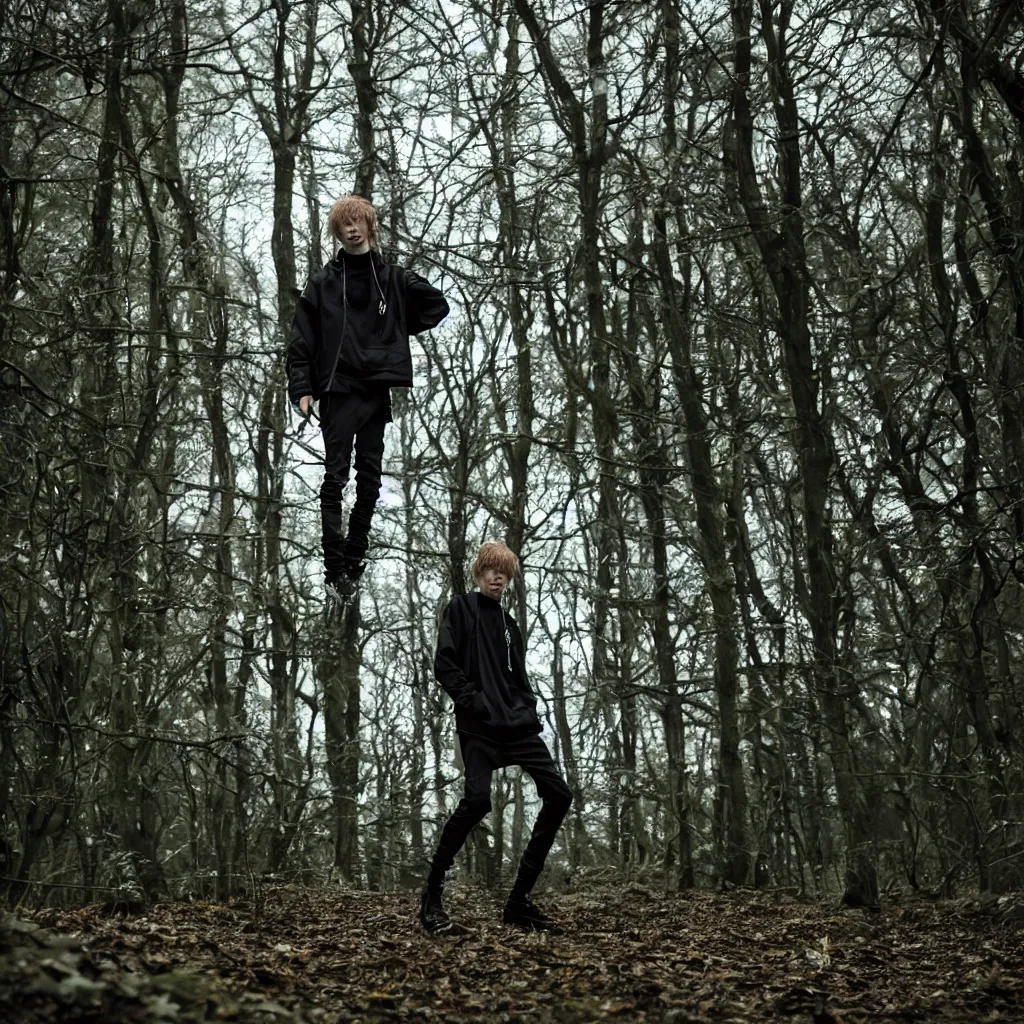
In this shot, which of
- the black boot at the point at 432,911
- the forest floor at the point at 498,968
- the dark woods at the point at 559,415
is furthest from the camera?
the dark woods at the point at 559,415

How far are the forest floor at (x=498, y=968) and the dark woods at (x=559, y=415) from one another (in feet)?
3.44

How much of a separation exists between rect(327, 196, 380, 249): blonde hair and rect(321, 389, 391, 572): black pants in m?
0.90

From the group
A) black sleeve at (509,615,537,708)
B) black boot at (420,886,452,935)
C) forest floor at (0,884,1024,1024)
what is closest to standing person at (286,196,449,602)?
black sleeve at (509,615,537,708)

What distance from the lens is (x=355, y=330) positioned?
683 centimetres

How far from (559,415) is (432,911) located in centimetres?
760

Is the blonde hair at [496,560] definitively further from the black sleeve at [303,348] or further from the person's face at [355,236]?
the person's face at [355,236]

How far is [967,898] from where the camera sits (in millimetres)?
9727

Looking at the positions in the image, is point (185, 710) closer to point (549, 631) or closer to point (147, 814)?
point (549, 631)

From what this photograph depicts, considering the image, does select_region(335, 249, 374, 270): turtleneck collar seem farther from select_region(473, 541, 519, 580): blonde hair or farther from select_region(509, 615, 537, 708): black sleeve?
select_region(509, 615, 537, 708): black sleeve

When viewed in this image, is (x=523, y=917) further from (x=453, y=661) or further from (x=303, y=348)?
(x=303, y=348)

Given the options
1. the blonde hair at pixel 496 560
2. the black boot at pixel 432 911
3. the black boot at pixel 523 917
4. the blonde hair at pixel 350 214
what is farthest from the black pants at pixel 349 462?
the black boot at pixel 523 917

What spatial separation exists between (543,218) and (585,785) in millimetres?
5840

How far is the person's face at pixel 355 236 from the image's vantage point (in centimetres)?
688

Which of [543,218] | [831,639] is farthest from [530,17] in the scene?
[831,639]
